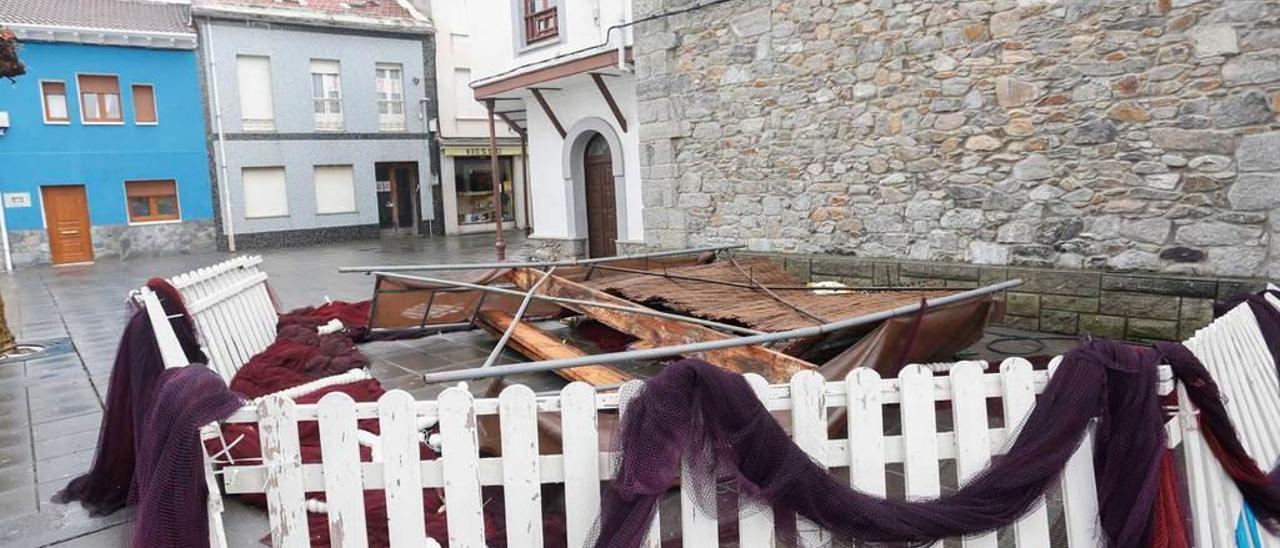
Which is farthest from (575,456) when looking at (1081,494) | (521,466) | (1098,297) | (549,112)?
(549,112)

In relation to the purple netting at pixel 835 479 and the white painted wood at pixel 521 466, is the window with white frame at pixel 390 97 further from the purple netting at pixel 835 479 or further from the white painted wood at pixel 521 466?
the purple netting at pixel 835 479

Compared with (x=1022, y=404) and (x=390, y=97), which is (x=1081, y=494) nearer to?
(x=1022, y=404)

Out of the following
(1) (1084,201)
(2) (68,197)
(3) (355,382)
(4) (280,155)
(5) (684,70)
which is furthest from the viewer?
(4) (280,155)

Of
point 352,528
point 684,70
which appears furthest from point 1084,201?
point 352,528

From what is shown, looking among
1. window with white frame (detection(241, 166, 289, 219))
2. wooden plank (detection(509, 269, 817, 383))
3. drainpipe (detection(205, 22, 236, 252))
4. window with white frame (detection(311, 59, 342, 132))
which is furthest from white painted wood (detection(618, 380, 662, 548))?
window with white frame (detection(311, 59, 342, 132))

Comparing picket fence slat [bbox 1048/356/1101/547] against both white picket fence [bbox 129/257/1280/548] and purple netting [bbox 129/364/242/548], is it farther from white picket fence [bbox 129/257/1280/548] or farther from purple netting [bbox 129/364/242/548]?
purple netting [bbox 129/364/242/548]

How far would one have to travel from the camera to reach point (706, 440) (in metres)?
1.97

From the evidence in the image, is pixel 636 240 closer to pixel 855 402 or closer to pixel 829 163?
pixel 829 163

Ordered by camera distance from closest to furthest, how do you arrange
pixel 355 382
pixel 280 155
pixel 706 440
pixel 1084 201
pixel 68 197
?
pixel 706 440
pixel 355 382
pixel 1084 201
pixel 68 197
pixel 280 155

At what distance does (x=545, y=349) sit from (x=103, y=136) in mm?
18017

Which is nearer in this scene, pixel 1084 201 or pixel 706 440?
pixel 706 440

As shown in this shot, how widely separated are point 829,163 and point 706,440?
6.27 meters

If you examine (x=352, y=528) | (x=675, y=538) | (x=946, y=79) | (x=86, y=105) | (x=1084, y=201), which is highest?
(x=86, y=105)

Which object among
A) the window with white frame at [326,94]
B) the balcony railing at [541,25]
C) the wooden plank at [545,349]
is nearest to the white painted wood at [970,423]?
the wooden plank at [545,349]
